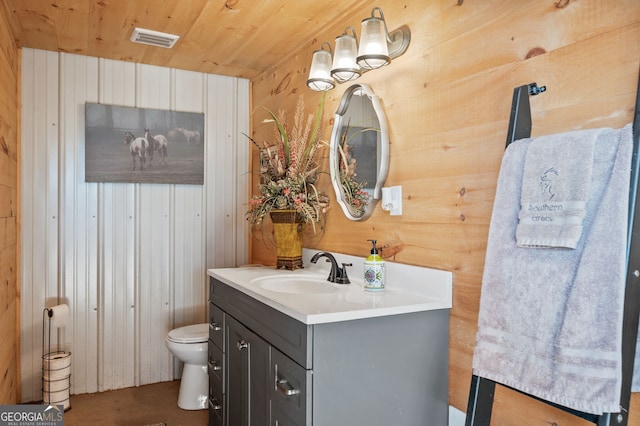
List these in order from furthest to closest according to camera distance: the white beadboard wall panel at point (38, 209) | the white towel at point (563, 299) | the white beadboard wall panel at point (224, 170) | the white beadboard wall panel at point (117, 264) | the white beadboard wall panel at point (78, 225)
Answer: the white beadboard wall panel at point (224, 170), the white beadboard wall panel at point (117, 264), the white beadboard wall panel at point (78, 225), the white beadboard wall panel at point (38, 209), the white towel at point (563, 299)

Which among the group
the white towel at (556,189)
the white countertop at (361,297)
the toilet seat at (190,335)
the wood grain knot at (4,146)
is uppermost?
the wood grain knot at (4,146)

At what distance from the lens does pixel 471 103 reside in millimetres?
1622

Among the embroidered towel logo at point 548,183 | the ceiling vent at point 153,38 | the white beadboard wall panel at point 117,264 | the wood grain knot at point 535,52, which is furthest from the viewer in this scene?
the white beadboard wall panel at point 117,264

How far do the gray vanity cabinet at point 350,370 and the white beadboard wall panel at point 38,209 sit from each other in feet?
5.94

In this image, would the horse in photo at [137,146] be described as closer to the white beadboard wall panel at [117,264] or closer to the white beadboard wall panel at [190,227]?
the white beadboard wall panel at [117,264]

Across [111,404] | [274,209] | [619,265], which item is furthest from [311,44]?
[111,404]

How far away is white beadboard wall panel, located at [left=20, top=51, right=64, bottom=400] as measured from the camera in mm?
2910

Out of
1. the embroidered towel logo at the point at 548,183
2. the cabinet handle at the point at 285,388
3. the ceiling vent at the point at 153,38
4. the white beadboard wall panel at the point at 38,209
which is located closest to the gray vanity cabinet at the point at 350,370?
the cabinet handle at the point at 285,388

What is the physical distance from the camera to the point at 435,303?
5.43 ft

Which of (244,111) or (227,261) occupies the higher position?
(244,111)

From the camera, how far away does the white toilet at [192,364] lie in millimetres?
2785

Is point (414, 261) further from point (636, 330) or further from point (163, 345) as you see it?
point (163, 345)

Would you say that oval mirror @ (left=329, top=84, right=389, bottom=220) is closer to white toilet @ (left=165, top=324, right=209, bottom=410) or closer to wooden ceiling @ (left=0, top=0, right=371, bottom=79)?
wooden ceiling @ (left=0, top=0, right=371, bottom=79)

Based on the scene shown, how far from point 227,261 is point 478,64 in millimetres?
2408
